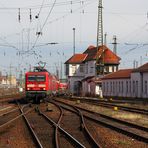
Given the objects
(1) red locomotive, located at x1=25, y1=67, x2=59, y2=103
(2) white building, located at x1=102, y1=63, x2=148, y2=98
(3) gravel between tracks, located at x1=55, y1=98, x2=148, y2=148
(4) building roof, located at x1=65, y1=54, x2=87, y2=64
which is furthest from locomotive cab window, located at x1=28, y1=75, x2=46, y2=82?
(4) building roof, located at x1=65, y1=54, x2=87, y2=64

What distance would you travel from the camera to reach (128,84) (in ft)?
221

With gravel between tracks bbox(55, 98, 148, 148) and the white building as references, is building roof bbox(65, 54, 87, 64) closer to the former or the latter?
the white building

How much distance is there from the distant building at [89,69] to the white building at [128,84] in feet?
6.06

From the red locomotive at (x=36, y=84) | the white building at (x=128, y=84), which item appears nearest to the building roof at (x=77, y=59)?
the white building at (x=128, y=84)

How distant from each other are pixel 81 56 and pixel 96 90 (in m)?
33.5

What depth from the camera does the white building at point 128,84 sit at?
5962 centimetres

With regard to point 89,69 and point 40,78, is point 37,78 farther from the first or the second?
point 89,69

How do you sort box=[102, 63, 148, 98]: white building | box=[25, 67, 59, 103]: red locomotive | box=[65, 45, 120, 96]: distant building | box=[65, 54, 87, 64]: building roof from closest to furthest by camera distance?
1. box=[25, 67, 59, 103]: red locomotive
2. box=[102, 63, 148, 98]: white building
3. box=[65, 45, 120, 96]: distant building
4. box=[65, 54, 87, 64]: building roof

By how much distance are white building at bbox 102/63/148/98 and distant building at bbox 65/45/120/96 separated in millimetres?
1846

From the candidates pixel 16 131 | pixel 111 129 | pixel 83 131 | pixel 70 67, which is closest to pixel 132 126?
pixel 111 129

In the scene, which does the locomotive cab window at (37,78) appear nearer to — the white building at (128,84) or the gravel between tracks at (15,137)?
the white building at (128,84)

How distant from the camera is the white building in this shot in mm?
59625

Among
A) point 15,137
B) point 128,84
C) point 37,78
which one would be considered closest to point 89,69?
point 128,84

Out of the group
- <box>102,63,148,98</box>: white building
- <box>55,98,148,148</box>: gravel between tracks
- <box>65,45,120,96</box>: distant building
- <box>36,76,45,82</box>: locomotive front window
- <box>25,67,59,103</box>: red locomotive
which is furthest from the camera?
<box>65,45,120,96</box>: distant building
